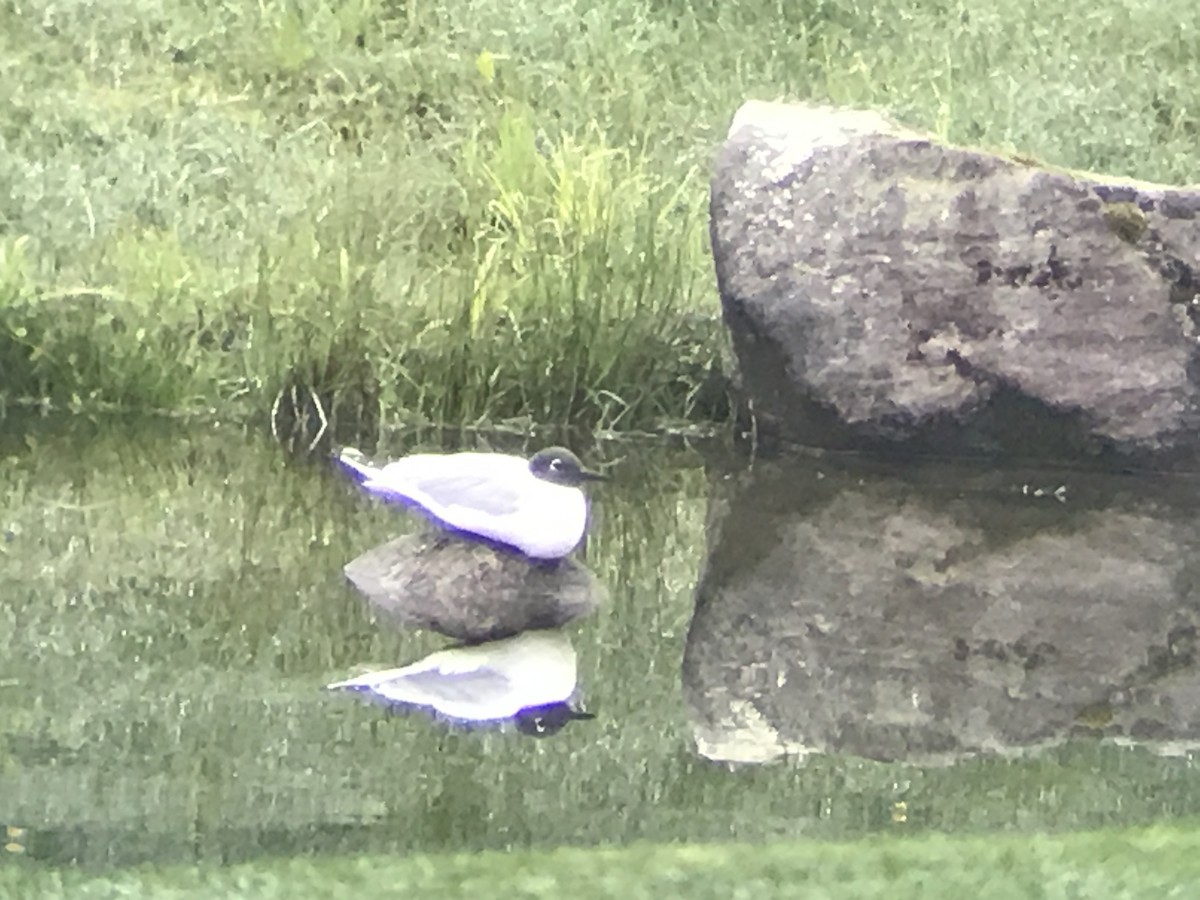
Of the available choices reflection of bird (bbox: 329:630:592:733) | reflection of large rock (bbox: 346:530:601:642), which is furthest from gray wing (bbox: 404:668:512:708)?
reflection of large rock (bbox: 346:530:601:642)

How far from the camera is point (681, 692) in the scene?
41.2 inches

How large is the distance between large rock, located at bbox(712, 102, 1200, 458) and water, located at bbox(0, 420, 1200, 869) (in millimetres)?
152

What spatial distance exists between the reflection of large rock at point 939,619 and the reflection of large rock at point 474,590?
0.42 ft

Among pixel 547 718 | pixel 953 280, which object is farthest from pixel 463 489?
pixel 953 280

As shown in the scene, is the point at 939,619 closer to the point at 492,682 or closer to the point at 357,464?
the point at 492,682

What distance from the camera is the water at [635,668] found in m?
0.76

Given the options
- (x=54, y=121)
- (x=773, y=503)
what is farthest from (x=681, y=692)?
(x=54, y=121)

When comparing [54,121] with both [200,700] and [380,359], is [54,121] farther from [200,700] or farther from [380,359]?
[200,700]

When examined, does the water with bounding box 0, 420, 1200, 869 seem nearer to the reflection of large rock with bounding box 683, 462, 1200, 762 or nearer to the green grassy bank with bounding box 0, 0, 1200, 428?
the reflection of large rock with bounding box 683, 462, 1200, 762

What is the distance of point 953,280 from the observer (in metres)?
2.07

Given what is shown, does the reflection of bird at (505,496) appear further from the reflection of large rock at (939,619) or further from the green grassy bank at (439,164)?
the green grassy bank at (439,164)

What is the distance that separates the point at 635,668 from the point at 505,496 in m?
0.28

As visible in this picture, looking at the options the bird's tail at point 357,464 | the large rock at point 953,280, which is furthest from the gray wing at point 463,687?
the large rock at point 953,280

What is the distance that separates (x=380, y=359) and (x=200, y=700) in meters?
1.28
